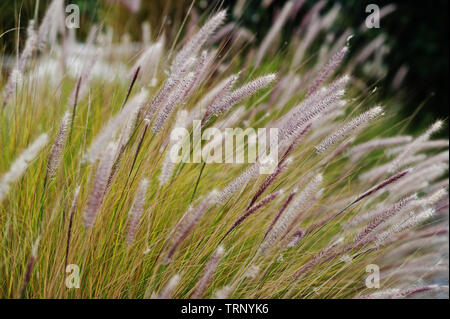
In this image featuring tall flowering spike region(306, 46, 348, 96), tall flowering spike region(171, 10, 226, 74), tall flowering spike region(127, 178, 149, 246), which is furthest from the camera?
tall flowering spike region(306, 46, 348, 96)

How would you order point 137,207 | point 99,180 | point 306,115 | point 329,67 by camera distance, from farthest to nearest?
point 329,67 → point 306,115 → point 137,207 → point 99,180

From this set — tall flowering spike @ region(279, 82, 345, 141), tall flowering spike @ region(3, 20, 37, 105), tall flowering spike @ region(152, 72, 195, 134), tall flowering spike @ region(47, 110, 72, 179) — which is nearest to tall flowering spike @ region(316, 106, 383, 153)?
tall flowering spike @ region(279, 82, 345, 141)

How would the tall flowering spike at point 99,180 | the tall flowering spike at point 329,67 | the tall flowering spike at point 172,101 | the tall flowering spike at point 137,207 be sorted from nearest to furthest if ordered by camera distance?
1. the tall flowering spike at point 99,180
2. the tall flowering spike at point 137,207
3. the tall flowering spike at point 172,101
4. the tall flowering spike at point 329,67

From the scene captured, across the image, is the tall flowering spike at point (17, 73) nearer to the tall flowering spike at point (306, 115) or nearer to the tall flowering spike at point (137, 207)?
the tall flowering spike at point (137, 207)

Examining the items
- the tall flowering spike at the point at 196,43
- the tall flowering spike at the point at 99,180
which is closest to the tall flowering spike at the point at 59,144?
the tall flowering spike at the point at 99,180

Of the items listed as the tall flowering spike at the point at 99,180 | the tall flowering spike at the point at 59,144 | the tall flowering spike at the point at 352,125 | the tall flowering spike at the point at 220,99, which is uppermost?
the tall flowering spike at the point at 220,99

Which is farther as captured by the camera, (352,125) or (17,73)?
(17,73)

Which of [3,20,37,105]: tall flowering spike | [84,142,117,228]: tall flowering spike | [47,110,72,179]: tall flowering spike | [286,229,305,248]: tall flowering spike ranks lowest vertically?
[286,229,305,248]: tall flowering spike

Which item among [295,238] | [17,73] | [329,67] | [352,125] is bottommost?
[295,238]

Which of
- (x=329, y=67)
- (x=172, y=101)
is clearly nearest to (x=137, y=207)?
(x=172, y=101)

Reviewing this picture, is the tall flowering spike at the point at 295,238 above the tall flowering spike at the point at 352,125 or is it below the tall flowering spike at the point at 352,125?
below

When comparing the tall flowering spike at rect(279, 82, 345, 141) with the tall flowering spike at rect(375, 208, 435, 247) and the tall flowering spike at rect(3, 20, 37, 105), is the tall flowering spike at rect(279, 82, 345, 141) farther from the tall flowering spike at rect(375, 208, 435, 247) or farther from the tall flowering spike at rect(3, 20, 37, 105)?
the tall flowering spike at rect(3, 20, 37, 105)

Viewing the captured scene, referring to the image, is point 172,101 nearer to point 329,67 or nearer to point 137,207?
point 137,207
